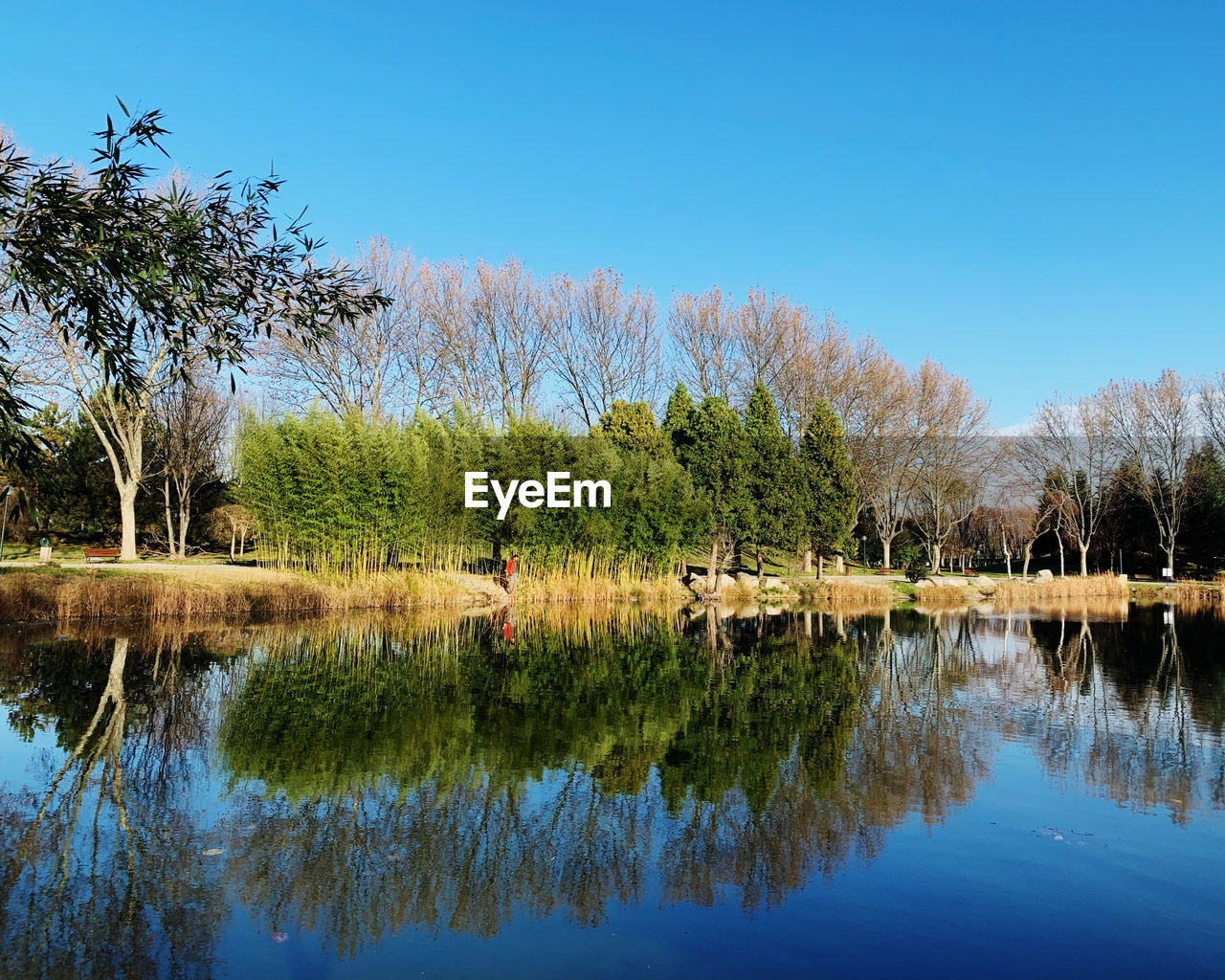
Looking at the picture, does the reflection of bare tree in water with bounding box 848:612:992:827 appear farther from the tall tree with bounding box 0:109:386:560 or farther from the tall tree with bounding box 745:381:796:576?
the tall tree with bounding box 745:381:796:576

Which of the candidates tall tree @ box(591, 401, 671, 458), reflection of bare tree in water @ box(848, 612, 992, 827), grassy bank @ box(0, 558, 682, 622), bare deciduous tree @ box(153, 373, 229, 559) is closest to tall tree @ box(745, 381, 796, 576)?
tall tree @ box(591, 401, 671, 458)

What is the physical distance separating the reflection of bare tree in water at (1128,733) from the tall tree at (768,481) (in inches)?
591

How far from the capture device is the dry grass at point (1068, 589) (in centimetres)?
3033

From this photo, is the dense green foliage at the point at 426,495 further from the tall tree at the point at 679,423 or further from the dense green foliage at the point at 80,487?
the dense green foliage at the point at 80,487

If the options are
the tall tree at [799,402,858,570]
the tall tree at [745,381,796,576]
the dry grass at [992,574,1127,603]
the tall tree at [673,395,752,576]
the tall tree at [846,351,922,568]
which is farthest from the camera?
the tall tree at [846,351,922,568]

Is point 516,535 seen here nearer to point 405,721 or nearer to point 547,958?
point 405,721

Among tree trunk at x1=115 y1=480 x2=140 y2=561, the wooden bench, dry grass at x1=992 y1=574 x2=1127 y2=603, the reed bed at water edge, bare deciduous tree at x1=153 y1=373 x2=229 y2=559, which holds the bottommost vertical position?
dry grass at x1=992 y1=574 x2=1127 y2=603

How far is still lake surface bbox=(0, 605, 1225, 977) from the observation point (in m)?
4.07

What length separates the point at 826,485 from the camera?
3161 centimetres

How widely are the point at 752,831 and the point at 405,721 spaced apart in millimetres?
4281

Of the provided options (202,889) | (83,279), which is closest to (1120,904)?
(202,889)

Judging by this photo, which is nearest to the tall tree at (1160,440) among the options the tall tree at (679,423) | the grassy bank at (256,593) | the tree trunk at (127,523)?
the tall tree at (679,423)

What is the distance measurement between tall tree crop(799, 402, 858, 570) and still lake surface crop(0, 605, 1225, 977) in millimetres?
19491

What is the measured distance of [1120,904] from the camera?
15.4ft
